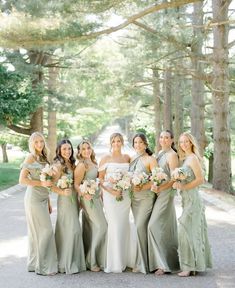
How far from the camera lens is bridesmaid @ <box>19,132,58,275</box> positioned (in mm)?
7188

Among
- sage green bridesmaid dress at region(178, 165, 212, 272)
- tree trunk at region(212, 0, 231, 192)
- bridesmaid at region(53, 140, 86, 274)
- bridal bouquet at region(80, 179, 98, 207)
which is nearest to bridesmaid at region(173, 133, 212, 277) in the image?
sage green bridesmaid dress at region(178, 165, 212, 272)

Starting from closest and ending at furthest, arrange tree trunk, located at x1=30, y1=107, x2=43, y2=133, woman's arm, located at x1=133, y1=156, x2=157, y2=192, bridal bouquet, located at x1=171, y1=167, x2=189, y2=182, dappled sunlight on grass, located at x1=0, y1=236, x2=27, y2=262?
bridal bouquet, located at x1=171, y1=167, x2=189, y2=182
woman's arm, located at x1=133, y1=156, x2=157, y2=192
dappled sunlight on grass, located at x1=0, y1=236, x2=27, y2=262
tree trunk, located at x1=30, y1=107, x2=43, y2=133

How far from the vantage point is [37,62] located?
26906 mm

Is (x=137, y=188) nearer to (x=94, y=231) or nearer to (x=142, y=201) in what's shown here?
(x=142, y=201)

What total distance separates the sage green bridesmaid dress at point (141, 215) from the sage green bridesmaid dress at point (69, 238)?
807 millimetres

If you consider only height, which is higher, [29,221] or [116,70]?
[116,70]

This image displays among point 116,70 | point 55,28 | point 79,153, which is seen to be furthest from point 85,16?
point 116,70

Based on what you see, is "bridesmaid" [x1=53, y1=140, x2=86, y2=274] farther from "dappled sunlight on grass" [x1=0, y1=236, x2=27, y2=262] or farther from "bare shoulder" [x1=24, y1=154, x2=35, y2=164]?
"dappled sunlight on grass" [x1=0, y1=236, x2=27, y2=262]

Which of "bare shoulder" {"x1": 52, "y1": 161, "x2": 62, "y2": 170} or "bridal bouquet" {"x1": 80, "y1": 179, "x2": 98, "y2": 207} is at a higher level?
"bare shoulder" {"x1": 52, "y1": 161, "x2": 62, "y2": 170}

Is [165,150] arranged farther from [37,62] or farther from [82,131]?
[82,131]

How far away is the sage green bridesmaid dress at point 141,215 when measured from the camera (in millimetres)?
7070

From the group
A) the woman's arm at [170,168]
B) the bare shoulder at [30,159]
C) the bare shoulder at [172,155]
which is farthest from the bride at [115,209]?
the bare shoulder at [30,159]

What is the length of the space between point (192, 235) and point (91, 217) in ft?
4.80

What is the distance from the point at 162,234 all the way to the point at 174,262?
45cm
